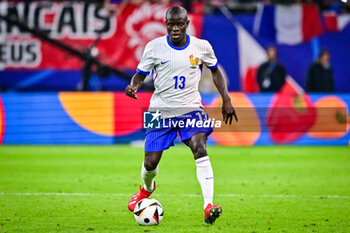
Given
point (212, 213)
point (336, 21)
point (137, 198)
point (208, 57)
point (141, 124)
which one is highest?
point (208, 57)

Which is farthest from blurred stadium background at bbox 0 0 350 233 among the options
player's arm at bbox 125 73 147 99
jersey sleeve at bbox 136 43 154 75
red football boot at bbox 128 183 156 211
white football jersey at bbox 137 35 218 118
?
jersey sleeve at bbox 136 43 154 75

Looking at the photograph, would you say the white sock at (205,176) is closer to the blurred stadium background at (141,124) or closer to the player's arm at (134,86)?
the blurred stadium background at (141,124)

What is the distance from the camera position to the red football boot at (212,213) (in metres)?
6.52

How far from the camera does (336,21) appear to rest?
62.9 feet

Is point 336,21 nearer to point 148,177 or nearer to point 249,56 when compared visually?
point 249,56

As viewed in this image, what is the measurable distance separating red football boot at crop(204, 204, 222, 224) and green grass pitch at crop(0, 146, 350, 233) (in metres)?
0.10

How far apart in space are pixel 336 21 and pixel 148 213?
45.4ft

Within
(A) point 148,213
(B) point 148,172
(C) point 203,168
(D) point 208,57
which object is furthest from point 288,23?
(A) point 148,213

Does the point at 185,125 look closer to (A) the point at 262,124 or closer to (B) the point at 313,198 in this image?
(B) the point at 313,198

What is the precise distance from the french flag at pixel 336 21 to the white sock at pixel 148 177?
13140mm

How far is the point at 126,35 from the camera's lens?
1842 cm

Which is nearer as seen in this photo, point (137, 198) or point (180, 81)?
point (180, 81)

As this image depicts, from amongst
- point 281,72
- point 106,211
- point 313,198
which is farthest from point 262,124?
point 106,211

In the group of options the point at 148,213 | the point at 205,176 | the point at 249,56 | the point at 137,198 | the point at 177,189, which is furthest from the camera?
the point at 249,56
